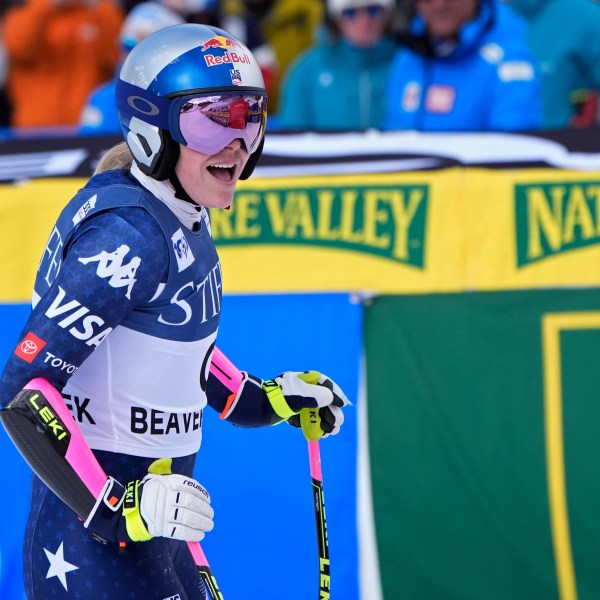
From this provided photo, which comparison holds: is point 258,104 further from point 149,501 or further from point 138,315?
point 149,501

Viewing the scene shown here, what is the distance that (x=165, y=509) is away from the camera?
2.86 m

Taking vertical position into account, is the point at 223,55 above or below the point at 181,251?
above

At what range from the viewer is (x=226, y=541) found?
5109 millimetres

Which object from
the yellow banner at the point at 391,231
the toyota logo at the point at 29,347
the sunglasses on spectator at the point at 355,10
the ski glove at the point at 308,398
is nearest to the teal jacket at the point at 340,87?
the sunglasses on spectator at the point at 355,10

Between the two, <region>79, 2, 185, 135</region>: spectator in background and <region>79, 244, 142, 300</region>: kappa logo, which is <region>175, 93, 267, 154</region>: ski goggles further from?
<region>79, 2, 185, 135</region>: spectator in background

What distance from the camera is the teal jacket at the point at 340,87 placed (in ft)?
21.8

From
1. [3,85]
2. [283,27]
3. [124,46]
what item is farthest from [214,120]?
[3,85]

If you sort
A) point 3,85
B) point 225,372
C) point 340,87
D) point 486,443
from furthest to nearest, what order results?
point 3,85, point 340,87, point 486,443, point 225,372

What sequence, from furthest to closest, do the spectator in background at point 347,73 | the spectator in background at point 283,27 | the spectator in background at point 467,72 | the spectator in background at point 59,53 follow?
the spectator in background at point 283,27 → the spectator in background at point 59,53 → the spectator in background at point 347,73 → the spectator in background at point 467,72

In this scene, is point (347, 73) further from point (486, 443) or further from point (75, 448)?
point (75, 448)

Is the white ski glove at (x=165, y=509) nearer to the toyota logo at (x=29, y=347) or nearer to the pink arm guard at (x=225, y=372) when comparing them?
the toyota logo at (x=29, y=347)

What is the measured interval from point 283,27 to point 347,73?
2078 mm

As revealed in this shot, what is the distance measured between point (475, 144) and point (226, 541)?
6.28 feet

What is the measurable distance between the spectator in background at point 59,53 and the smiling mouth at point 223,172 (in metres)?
5.24
